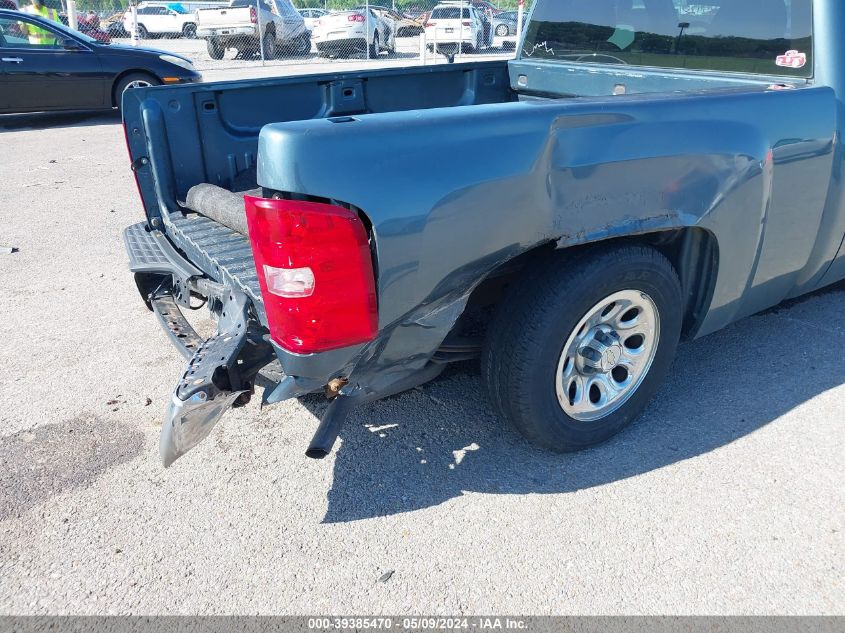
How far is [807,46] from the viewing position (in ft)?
9.65

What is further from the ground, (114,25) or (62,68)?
(62,68)

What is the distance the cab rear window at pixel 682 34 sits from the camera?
3008 millimetres

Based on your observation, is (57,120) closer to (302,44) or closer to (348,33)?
(348,33)

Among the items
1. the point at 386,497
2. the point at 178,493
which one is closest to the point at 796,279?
the point at 386,497

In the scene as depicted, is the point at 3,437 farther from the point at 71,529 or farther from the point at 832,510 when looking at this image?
the point at 832,510

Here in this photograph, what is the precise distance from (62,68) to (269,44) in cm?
1048

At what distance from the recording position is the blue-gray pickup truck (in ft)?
6.56

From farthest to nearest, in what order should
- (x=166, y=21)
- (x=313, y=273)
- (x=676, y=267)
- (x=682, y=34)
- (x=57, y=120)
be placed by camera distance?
1. (x=166, y=21)
2. (x=57, y=120)
3. (x=682, y=34)
4. (x=676, y=267)
5. (x=313, y=273)

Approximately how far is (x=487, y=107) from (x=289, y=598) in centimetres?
169

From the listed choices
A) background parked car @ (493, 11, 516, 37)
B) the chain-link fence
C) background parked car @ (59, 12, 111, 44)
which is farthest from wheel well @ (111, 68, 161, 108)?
background parked car @ (493, 11, 516, 37)

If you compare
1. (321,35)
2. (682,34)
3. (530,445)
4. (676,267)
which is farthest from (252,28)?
(530,445)

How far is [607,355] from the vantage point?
8.92 ft

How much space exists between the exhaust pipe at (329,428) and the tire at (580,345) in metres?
0.62

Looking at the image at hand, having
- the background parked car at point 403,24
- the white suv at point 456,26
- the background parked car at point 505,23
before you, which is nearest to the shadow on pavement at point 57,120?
the white suv at point 456,26
